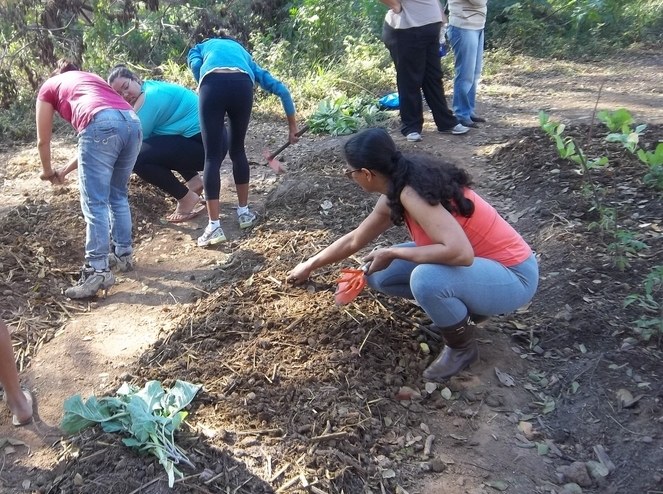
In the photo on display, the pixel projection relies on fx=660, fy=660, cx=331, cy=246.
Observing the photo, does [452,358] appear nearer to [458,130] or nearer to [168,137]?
[168,137]

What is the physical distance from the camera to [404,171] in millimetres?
2695

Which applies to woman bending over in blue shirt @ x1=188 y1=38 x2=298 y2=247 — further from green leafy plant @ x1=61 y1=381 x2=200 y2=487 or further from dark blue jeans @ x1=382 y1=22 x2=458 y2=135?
green leafy plant @ x1=61 y1=381 x2=200 y2=487

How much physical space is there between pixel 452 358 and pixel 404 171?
2.84ft

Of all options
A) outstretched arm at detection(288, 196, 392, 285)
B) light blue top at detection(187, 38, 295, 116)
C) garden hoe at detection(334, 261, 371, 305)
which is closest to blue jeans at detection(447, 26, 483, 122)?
light blue top at detection(187, 38, 295, 116)

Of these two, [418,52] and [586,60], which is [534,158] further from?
[586,60]

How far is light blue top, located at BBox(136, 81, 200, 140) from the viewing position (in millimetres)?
4582

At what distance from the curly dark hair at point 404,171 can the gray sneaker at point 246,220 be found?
204cm

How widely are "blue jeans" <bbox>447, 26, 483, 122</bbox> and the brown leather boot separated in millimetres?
3876

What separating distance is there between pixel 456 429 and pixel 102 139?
246 cm

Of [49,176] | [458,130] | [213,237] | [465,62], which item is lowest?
[458,130]

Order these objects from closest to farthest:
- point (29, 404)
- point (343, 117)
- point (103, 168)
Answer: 1. point (29, 404)
2. point (103, 168)
3. point (343, 117)

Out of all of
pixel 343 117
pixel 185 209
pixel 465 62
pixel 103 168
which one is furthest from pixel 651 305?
pixel 343 117

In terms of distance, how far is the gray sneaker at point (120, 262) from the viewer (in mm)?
4254

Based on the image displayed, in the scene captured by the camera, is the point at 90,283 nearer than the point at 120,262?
Yes
